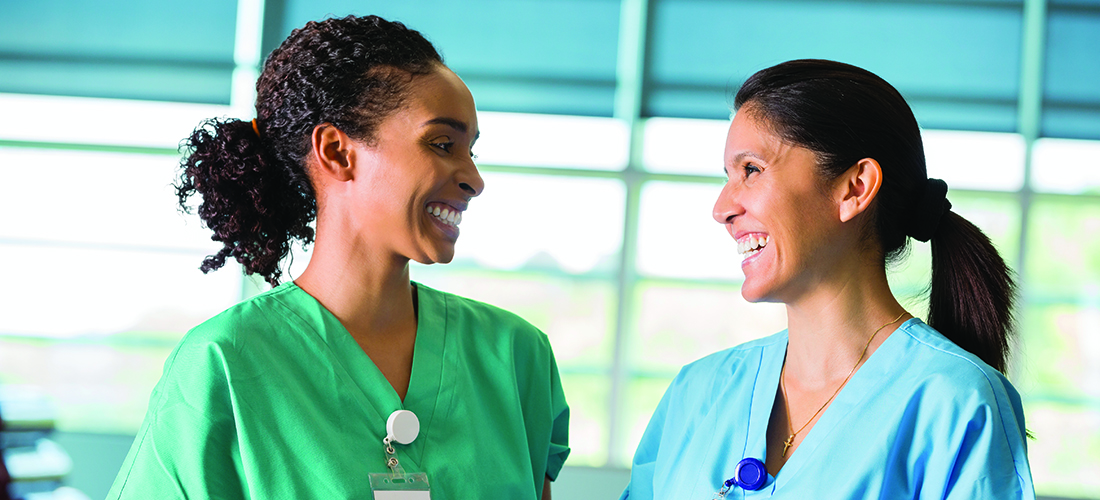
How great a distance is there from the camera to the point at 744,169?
50.8 inches

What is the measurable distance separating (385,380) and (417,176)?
0.32 meters

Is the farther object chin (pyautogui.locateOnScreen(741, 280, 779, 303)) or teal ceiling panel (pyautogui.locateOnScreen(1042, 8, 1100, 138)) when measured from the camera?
teal ceiling panel (pyautogui.locateOnScreen(1042, 8, 1100, 138))

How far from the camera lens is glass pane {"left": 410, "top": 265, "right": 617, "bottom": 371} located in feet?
14.3

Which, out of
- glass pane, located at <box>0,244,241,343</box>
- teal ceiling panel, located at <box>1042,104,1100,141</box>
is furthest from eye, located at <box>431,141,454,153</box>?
teal ceiling panel, located at <box>1042,104,1100,141</box>

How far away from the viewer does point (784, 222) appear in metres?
1.21

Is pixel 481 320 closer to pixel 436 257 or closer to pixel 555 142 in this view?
pixel 436 257

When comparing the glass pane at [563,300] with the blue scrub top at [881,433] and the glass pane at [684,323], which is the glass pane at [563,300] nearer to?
the glass pane at [684,323]

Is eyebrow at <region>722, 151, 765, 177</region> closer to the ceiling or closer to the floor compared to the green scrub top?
closer to the ceiling

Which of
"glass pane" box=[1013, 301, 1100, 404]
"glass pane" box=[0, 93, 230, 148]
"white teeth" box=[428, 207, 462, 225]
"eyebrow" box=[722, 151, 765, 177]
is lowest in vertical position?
"glass pane" box=[1013, 301, 1100, 404]

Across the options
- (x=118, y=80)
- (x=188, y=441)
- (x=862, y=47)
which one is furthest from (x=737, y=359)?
(x=118, y=80)

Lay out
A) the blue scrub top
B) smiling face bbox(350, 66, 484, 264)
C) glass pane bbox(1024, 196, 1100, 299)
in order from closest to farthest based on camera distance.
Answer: the blue scrub top
smiling face bbox(350, 66, 484, 264)
glass pane bbox(1024, 196, 1100, 299)

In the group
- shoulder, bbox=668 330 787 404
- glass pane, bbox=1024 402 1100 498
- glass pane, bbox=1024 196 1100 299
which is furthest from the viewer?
glass pane, bbox=1024 196 1100 299

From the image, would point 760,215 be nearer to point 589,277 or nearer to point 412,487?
point 412,487

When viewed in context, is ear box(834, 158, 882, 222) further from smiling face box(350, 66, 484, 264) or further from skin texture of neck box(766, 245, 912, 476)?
smiling face box(350, 66, 484, 264)
